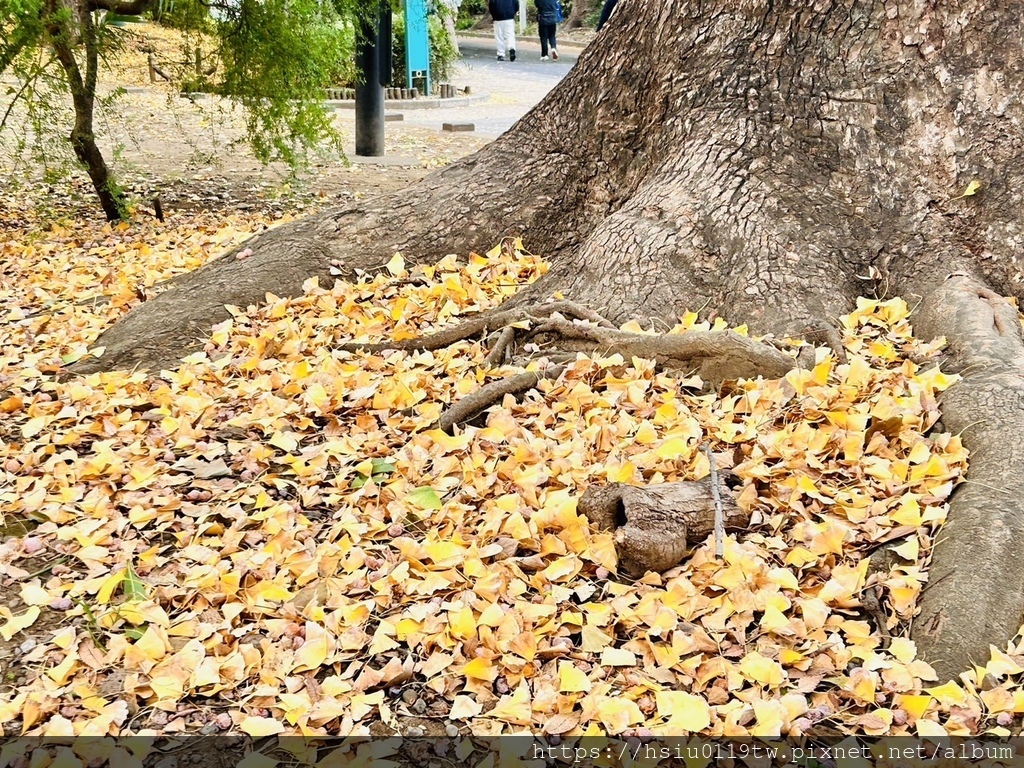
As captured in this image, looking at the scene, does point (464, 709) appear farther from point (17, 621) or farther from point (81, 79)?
point (81, 79)

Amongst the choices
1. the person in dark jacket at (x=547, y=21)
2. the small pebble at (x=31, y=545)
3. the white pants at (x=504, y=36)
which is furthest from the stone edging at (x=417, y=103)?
the small pebble at (x=31, y=545)

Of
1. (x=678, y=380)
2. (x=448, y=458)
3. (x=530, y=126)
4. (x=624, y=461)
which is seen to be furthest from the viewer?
(x=530, y=126)

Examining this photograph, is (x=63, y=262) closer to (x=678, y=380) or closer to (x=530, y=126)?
(x=530, y=126)

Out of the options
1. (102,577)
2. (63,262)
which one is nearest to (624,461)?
(102,577)

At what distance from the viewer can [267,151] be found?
687 centimetres

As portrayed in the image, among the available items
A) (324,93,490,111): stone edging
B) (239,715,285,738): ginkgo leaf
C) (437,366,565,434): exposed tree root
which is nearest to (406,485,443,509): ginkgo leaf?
(437,366,565,434): exposed tree root

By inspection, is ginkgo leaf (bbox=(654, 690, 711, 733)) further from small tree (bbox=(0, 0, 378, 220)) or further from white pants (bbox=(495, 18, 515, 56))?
white pants (bbox=(495, 18, 515, 56))

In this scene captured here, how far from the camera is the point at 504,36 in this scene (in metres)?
21.2

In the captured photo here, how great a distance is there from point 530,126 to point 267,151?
286 centimetres

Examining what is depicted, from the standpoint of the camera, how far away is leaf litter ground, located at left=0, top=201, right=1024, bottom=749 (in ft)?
7.29

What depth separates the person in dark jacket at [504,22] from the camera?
19.8 m

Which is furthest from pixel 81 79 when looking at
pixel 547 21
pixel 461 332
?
pixel 547 21

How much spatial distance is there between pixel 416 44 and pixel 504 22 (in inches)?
271

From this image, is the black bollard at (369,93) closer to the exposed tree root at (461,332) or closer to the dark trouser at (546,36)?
the exposed tree root at (461,332)
